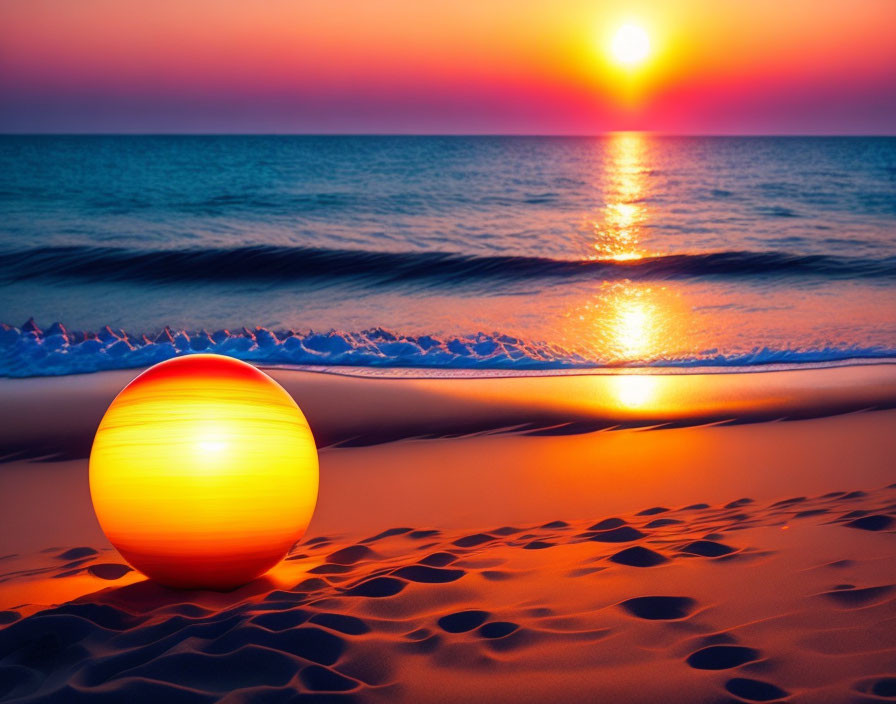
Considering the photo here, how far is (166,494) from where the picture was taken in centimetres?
327

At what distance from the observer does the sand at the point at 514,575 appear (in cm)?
279

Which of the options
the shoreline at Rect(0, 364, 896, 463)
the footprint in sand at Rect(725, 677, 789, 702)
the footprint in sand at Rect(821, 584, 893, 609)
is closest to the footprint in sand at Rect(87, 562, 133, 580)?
the shoreline at Rect(0, 364, 896, 463)

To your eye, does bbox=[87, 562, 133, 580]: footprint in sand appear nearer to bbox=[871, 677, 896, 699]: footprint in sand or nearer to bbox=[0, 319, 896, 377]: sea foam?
bbox=[871, 677, 896, 699]: footprint in sand

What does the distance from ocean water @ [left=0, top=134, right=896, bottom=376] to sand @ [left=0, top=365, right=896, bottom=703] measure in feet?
10.4

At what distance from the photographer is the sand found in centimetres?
279

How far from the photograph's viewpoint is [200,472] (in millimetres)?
3256

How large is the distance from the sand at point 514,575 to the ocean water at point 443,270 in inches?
125

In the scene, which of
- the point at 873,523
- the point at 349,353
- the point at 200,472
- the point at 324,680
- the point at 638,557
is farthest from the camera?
the point at 349,353

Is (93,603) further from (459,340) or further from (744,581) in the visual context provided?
(459,340)

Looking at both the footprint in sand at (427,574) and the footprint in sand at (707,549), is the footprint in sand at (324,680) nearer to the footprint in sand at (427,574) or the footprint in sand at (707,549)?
the footprint in sand at (427,574)

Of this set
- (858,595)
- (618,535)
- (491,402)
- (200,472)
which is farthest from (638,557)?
(491,402)

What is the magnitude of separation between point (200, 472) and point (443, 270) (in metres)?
15.9

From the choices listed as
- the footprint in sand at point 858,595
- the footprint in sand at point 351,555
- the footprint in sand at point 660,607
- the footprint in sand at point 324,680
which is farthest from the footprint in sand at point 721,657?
the footprint in sand at point 351,555

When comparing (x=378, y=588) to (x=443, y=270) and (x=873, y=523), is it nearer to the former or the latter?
(x=873, y=523)
